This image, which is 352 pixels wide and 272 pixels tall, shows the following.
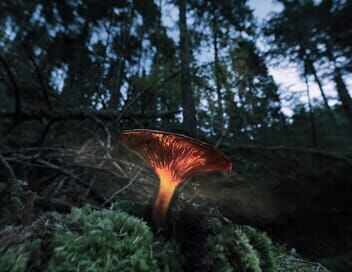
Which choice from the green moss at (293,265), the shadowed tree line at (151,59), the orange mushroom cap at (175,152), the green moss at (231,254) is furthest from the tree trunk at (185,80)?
the green moss at (231,254)

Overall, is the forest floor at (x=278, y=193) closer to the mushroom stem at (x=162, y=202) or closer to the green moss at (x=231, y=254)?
A: the mushroom stem at (x=162, y=202)

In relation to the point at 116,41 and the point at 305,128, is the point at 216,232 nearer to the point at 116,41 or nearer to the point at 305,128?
the point at 116,41

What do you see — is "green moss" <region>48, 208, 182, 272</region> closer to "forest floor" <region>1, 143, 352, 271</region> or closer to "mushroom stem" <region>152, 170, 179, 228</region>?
"mushroom stem" <region>152, 170, 179, 228</region>

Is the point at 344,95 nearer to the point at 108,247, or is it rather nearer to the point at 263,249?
the point at 263,249

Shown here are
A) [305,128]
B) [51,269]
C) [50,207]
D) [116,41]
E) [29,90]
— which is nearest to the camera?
[51,269]

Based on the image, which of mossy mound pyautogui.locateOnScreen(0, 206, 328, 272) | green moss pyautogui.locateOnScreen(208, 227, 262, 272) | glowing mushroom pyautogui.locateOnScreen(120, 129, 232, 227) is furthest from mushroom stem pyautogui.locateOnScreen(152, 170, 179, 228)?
green moss pyautogui.locateOnScreen(208, 227, 262, 272)

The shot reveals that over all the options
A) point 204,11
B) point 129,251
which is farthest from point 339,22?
point 129,251

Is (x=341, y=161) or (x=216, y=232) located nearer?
(x=216, y=232)

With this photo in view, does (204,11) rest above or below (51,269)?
above
